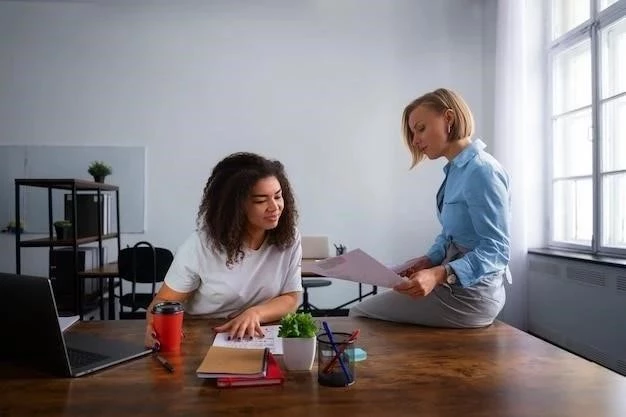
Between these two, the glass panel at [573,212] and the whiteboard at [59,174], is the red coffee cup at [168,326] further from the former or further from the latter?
the whiteboard at [59,174]

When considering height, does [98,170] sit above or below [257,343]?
above

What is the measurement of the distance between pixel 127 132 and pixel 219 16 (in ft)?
4.40

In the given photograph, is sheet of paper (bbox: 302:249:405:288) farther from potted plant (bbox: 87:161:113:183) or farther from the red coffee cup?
potted plant (bbox: 87:161:113:183)

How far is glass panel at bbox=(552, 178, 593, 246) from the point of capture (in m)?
Result: 3.53

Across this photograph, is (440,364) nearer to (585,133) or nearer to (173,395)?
(173,395)

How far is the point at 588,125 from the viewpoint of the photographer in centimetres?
347

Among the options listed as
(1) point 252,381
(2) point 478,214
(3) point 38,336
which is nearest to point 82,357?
(3) point 38,336

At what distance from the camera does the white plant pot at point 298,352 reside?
1014 mm

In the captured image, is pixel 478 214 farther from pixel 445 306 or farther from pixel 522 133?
pixel 522 133

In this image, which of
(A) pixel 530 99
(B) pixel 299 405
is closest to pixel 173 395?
(B) pixel 299 405

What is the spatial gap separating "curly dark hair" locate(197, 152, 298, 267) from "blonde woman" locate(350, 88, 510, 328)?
374 millimetres

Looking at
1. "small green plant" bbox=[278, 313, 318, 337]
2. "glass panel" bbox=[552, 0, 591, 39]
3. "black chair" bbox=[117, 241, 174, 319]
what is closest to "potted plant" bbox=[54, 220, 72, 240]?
"black chair" bbox=[117, 241, 174, 319]

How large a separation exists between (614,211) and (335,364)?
9.95 ft

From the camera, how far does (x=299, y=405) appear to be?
0.85 m
